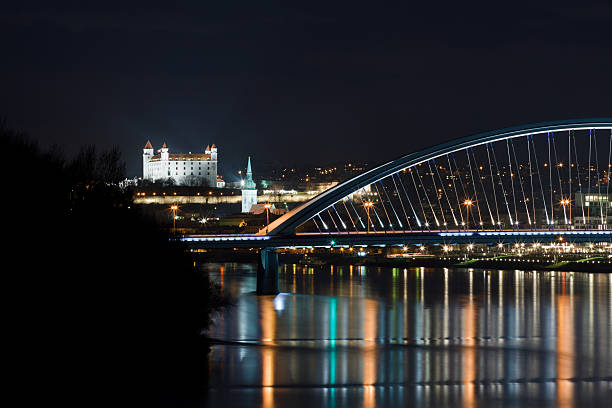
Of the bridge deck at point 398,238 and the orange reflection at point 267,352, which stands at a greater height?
the bridge deck at point 398,238

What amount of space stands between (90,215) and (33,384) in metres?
6.61

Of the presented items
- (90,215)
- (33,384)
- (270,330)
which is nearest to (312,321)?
(270,330)

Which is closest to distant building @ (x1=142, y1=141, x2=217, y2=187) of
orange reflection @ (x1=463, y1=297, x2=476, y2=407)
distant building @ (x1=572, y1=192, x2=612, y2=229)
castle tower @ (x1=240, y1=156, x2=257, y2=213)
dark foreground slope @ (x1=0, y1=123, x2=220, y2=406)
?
castle tower @ (x1=240, y1=156, x2=257, y2=213)

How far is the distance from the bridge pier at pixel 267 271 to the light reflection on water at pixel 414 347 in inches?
25.6

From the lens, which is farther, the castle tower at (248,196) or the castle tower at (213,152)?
the castle tower at (213,152)

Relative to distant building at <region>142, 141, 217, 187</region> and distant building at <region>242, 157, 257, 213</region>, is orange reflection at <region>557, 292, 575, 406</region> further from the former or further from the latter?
distant building at <region>142, 141, 217, 187</region>

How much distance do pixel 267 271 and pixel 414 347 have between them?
19.1 metres

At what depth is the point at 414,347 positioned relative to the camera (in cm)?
2833

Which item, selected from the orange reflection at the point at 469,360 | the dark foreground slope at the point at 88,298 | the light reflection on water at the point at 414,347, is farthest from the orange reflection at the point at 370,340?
the dark foreground slope at the point at 88,298

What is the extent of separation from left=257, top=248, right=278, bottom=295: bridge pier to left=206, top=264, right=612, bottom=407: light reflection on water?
651 millimetres

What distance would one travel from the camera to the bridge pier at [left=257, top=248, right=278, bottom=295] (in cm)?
4639

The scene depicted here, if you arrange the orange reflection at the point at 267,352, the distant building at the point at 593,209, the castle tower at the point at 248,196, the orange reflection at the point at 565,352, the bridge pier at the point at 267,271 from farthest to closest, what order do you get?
the castle tower at the point at 248,196 → the distant building at the point at 593,209 → the bridge pier at the point at 267,271 → the orange reflection at the point at 565,352 → the orange reflection at the point at 267,352

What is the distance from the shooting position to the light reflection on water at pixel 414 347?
68.6ft

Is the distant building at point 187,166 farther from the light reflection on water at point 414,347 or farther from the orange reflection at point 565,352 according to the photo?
the orange reflection at point 565,352
